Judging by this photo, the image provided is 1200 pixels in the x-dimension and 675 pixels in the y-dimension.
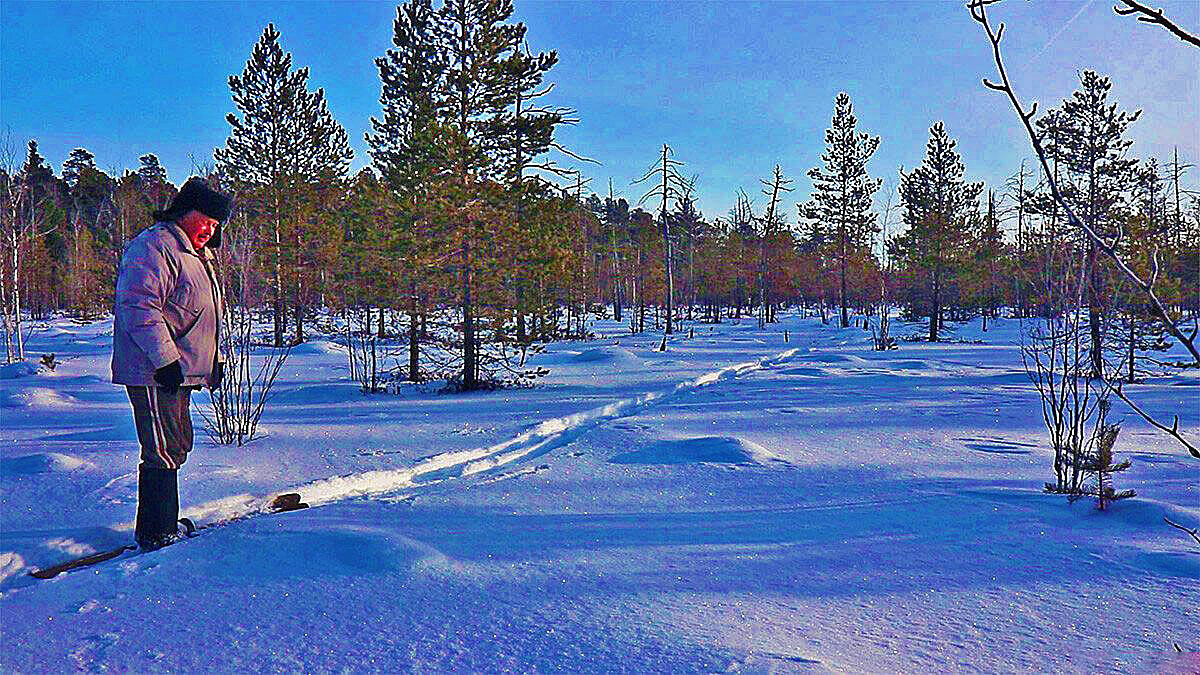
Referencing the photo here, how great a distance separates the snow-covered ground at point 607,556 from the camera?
87.4 inches

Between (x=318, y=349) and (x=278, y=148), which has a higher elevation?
(x=278, y=148)

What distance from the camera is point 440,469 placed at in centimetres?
529

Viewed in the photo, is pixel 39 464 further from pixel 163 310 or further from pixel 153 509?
pixel 163 310

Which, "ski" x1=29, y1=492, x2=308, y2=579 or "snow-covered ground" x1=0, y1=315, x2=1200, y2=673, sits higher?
"snow-covered ground" x1=0, y1=315, x2=1200, y2=673

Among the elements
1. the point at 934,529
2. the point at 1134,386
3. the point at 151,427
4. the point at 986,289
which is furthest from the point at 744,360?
the point at 986,289

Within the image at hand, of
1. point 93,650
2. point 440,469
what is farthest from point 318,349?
point 93,650

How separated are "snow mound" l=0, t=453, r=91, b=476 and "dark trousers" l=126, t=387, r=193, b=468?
207cm

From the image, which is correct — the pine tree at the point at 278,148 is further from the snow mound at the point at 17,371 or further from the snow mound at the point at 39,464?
the snow mound at the point at 39,464

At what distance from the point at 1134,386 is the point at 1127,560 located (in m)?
12.0

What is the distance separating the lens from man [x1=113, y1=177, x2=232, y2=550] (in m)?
3.20

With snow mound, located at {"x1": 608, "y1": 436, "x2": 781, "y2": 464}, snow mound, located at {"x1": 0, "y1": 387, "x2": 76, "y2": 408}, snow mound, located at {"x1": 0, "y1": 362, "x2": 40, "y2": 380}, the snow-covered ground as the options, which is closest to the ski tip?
the snow-covered ground

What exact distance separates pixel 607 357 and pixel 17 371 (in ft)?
37.0

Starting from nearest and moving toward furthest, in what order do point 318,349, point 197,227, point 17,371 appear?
point 197,227 < point 17,371 < point 318,349

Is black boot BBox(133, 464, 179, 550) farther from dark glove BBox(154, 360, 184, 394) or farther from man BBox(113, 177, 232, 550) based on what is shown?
dark glove BBox(154, 360, 184, 394)
